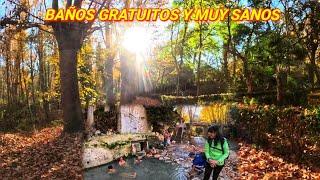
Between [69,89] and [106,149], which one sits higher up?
[69,89]

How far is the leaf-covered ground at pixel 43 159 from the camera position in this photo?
10281 mm

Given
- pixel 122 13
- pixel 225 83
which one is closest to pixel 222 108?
pixel 122 13

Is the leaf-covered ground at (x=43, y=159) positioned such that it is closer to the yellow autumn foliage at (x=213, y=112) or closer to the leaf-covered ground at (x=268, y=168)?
the leaf-covered ground at (x=268, y=168)

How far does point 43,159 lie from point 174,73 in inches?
1524

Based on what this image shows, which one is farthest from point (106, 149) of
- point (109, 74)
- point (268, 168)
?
point (109, 74)

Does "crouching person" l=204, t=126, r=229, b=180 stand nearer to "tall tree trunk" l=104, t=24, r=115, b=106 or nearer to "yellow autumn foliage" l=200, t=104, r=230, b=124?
"yellow autumn foliage" l=200, t=104, r=230, b=124

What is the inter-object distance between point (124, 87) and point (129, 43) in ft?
9.43

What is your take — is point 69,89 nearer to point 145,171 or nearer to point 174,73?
point 145,171

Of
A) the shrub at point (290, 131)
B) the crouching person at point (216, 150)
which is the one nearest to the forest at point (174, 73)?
the shrub at point (290, 131)

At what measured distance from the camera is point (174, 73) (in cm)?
5012

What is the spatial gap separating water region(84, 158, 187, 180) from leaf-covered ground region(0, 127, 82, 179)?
541 mm

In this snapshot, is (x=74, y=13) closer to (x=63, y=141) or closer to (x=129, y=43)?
(x=63, y=141)

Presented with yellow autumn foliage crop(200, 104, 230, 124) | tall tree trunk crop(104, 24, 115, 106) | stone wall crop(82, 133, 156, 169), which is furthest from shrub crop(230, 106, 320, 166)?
tall tree trunk crop(104, 24, 115, 106)

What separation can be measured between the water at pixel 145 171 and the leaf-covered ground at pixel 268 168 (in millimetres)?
1857
